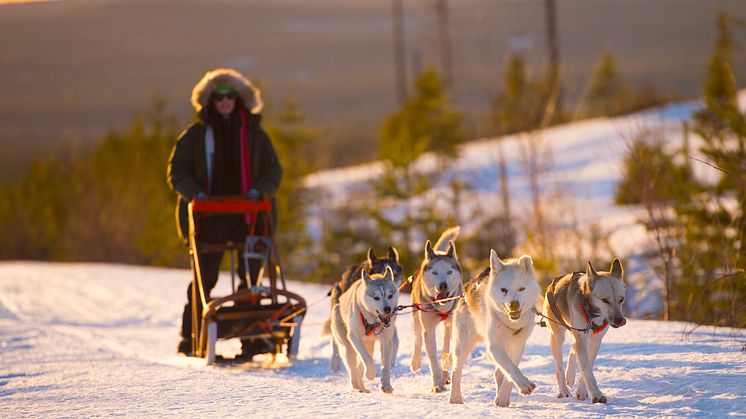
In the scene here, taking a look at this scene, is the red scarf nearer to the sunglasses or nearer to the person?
the person

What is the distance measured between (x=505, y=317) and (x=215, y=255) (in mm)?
3441

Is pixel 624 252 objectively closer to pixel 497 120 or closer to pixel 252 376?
pixel 497 120

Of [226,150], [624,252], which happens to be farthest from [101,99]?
[226,150]

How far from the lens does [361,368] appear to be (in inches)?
261

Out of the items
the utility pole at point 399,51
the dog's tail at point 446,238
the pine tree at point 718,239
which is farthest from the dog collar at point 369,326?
the utility pole at point 399,51

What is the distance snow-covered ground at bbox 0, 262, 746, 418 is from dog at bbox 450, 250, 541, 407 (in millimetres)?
160

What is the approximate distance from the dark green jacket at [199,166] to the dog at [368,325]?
5.74 feet

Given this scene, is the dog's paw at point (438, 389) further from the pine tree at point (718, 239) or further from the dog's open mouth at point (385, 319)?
the pine tree at point (718, 239)

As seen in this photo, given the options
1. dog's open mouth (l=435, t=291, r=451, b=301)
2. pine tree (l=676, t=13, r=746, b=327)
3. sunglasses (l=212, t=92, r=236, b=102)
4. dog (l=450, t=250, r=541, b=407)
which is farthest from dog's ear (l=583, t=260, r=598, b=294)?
sunglasses (l=212, t=92, r=236, b=102)

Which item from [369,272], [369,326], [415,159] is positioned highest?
[415,159]

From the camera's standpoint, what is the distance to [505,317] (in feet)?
17.2

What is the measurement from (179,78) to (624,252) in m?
59.3

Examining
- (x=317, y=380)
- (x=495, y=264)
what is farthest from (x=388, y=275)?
(x=495, y=264)

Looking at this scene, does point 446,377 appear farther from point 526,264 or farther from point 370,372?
point 526,264
